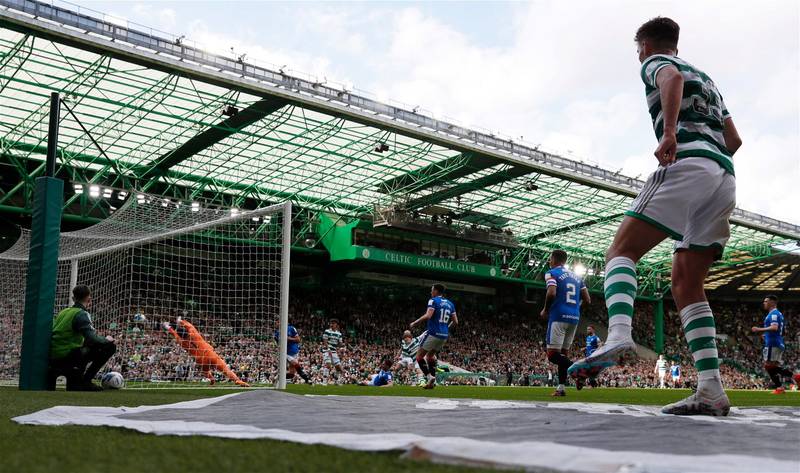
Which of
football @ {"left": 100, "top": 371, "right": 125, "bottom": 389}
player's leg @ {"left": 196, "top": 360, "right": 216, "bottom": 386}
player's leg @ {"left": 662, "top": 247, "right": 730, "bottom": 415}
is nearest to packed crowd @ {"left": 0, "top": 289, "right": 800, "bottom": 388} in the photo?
player's leg @ {"left": 196, "top": 360, "right": 216, "bottom": 386}

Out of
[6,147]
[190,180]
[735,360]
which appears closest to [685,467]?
[6,147]

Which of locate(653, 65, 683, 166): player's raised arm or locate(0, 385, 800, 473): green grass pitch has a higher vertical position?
locate(653, 65, 683, 166): player's raised arm

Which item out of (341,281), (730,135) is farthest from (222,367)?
(341,281)

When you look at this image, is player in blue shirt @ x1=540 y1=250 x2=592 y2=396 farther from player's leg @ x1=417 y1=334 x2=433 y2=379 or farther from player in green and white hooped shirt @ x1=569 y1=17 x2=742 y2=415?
player in green and white hooped shirt @ x1=569 y1=17 x2=742 y2=415

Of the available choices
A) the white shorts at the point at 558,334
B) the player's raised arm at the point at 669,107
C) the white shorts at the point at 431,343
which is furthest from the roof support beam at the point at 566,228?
the player's raised arm at the point at 669,107

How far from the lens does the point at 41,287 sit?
7.72 m

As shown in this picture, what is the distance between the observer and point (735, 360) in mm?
45469

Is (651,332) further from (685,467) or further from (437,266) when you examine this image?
(685,467)

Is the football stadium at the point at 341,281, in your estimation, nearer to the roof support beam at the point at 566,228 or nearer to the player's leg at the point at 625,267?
the player's leg at the point at 625,267

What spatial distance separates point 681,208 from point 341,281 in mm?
35166

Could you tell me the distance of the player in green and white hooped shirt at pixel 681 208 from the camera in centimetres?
347

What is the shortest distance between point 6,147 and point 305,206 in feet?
43.0

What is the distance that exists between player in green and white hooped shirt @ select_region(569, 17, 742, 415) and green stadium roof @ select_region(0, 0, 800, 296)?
60.4 ft

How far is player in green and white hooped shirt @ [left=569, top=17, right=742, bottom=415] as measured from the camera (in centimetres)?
347
